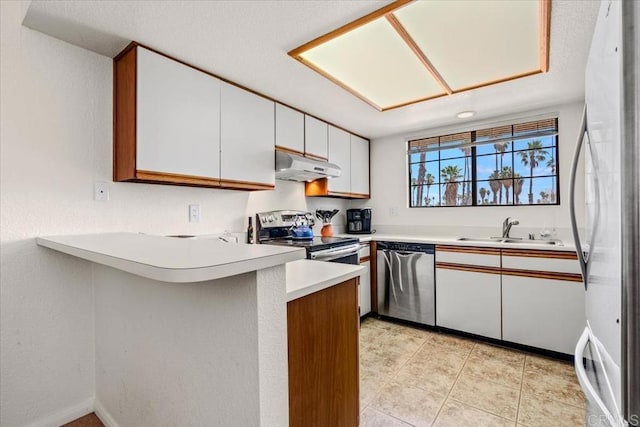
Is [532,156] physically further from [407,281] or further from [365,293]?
[365,293]

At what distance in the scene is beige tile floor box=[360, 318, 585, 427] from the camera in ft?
5.49

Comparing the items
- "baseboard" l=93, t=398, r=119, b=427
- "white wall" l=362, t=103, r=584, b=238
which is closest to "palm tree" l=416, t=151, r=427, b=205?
"white wall" l=362, t=103, r=584, b=238

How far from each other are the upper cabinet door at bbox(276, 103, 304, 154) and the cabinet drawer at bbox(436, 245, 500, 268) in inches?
65.2

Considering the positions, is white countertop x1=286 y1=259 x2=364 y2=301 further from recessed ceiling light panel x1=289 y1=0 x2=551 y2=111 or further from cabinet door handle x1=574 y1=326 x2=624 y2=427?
recessed ceiling light panel x1=289 y1=0 x2=551 y2=111

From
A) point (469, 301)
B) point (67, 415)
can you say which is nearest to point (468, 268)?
point (469, 301)

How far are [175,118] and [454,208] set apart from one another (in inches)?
114

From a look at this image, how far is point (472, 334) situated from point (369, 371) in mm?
1150

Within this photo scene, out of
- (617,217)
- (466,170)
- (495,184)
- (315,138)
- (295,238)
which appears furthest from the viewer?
(466,170)

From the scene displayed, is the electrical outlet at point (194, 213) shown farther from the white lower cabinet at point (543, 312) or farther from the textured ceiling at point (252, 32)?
the white lower cabinet at point (543, 312)

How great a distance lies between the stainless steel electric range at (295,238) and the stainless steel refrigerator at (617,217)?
1896 millimetres

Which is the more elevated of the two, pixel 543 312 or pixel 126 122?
pixel 126 122

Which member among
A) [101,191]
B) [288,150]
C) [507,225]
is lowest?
[507,225]

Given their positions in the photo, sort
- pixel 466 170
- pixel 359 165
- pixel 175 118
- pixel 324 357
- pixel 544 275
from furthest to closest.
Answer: pixel 359 165 < pixel 466 170 < pixel 544 275 < pixel 175 118 < pixel 324 357

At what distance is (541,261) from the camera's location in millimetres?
2383
